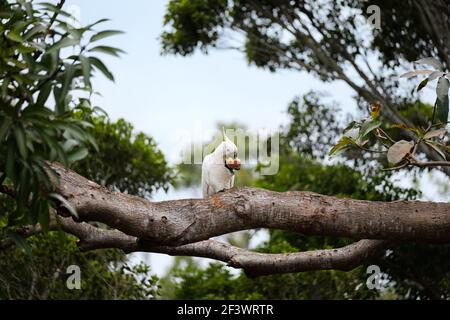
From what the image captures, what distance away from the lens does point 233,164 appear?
4969 millimetres

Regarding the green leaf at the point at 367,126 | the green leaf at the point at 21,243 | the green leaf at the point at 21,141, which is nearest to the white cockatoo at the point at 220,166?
the green leaf at the point at 367,126

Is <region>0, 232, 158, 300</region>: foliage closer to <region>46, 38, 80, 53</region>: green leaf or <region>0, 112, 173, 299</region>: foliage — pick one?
<region>0, 112, 173, 299</region>: foliage

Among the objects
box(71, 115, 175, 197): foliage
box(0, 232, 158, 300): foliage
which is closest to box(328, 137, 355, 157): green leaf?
box(0, 232, 158, 300): foliage

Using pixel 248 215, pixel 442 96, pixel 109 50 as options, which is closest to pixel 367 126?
pixel 442 96

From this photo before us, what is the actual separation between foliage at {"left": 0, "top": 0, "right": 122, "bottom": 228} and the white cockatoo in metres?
1.71

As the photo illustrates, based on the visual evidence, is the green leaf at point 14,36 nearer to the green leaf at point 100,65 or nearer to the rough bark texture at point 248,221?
the green leaf at point 100,65

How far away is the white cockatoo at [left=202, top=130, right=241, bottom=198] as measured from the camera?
16.6 feet

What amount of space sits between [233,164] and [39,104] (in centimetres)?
189

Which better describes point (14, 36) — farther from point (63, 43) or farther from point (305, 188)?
point (305, 188)

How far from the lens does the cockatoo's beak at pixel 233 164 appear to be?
16.2ft
